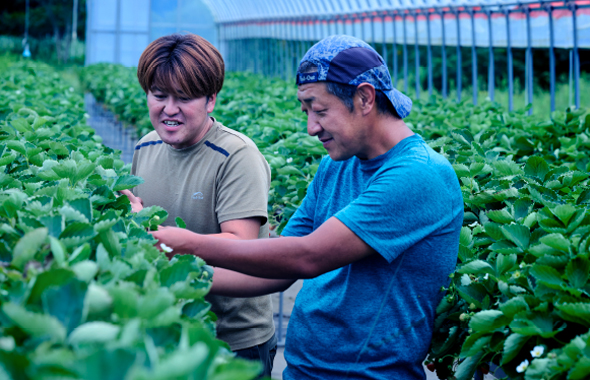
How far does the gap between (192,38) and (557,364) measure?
1780 millimetres

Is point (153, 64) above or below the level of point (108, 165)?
above

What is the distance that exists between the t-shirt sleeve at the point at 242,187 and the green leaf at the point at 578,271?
42.5 inches

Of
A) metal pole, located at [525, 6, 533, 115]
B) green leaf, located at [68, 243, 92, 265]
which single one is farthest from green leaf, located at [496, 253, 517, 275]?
metal pole, located at [525, 6, 533, 115]

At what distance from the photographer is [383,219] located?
169 cm

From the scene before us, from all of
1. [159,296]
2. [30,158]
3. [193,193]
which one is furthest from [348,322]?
[30,158]

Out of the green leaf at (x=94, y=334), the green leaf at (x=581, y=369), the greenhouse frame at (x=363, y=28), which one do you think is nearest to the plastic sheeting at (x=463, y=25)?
the greenhouse frame at (x=363, y=28)

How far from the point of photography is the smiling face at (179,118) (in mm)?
2412

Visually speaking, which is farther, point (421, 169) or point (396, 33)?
point (396, 33)

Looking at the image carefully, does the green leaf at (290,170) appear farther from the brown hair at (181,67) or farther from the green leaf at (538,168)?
the green leaf at (538,168)

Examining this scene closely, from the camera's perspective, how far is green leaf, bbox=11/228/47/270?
3.97 ft

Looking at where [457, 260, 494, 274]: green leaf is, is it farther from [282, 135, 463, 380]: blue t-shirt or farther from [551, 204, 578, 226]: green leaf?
[551, 204, 578, 226]: green leaf

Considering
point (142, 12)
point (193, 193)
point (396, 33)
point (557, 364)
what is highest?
point (142, 12)

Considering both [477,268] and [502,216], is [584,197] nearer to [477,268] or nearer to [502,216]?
[502,216]

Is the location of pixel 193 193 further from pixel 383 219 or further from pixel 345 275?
pixel 383 219
